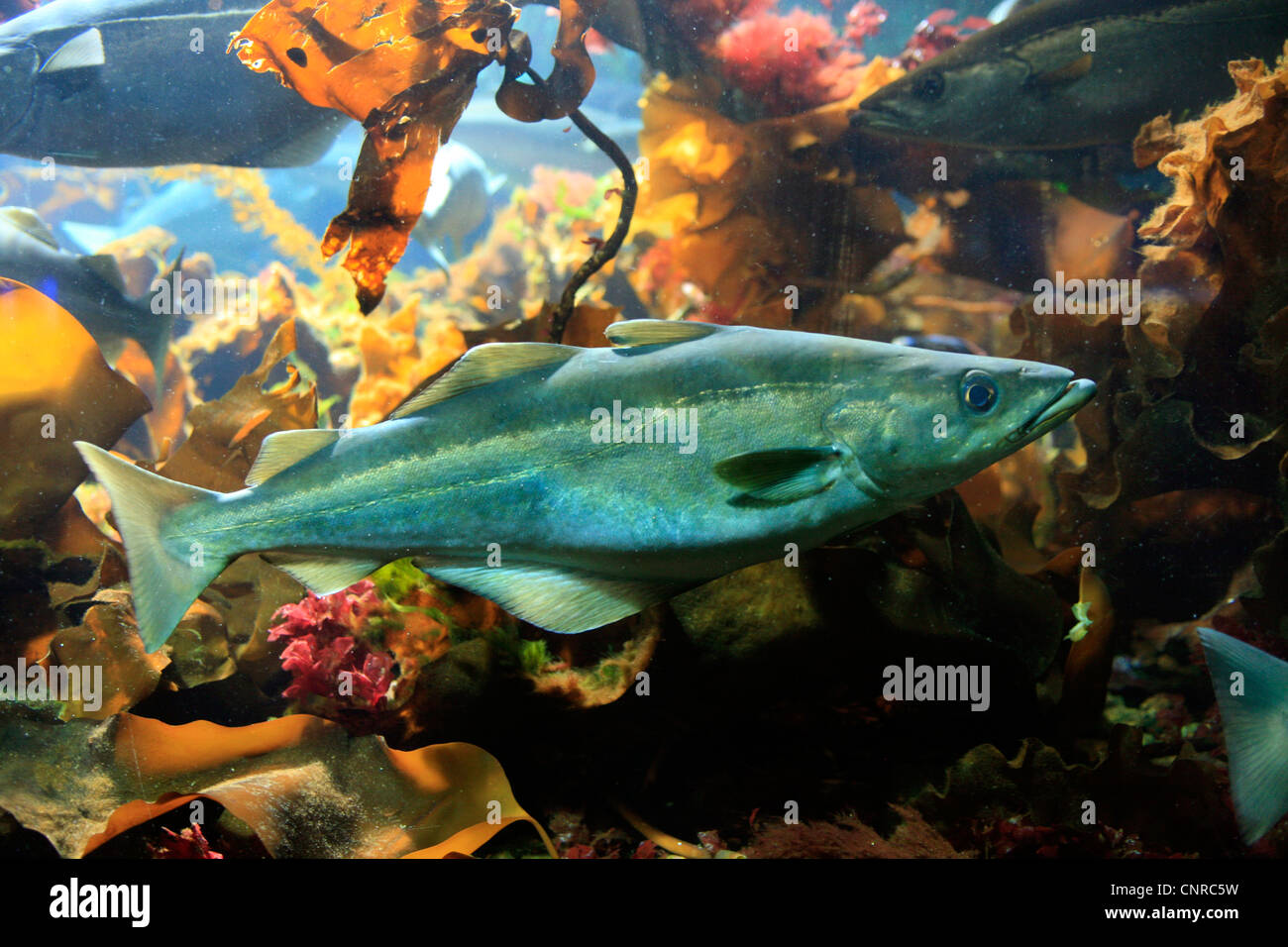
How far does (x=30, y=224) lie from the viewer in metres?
4.79

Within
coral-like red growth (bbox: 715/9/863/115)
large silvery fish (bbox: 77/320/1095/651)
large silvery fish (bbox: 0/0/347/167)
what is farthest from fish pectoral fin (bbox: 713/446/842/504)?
large silvery fish (bbox: 0/0/347/167)

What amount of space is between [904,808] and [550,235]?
24.6 feet

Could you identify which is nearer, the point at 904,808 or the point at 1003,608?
the point at 904,808

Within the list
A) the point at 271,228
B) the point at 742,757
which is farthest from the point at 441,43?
the point at 271,228

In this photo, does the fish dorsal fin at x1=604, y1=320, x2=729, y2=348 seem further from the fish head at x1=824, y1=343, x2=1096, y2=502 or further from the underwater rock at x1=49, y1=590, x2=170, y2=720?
the underwater rock at x1=49, y1=590, x2=170, y2=720

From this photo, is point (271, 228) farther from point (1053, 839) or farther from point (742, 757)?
point (1053, 839)

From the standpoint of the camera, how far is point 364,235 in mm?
2791

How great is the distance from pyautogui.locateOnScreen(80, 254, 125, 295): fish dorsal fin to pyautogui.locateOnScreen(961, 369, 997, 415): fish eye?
20.2ft

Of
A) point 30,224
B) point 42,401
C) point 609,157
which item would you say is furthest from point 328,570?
point 30,224

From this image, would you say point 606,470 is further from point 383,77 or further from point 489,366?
point 383,77

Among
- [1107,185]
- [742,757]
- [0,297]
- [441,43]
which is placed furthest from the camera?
[1107,185]

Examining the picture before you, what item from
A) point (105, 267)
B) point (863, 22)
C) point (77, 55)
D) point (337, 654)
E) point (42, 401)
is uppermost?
point (863, 22)

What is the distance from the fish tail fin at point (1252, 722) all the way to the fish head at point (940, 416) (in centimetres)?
91

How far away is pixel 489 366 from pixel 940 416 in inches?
53.6
